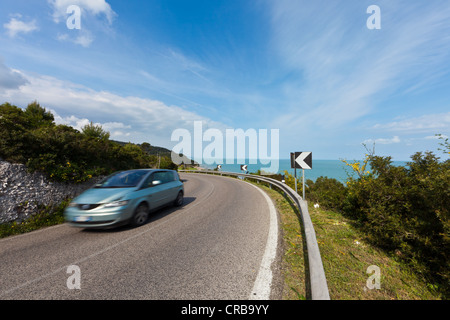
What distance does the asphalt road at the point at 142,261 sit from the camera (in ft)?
7.59

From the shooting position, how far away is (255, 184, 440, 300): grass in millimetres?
2174

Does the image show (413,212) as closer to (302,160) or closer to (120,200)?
(302,160)

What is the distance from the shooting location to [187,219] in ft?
17.5

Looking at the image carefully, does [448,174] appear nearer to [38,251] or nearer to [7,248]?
[38,251]

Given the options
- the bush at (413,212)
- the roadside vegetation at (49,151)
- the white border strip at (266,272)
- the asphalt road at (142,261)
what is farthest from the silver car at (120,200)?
the bush at (413,212)

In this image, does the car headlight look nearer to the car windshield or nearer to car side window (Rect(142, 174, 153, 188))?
the car windshield

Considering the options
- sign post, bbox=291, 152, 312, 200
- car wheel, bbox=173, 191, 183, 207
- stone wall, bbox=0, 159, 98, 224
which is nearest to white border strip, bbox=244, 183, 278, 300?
sign post, bbox=291, 152, 312, 200

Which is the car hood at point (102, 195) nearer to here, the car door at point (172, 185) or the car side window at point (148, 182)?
the car side window at point (148, 182)

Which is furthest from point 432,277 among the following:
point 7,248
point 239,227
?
point 7,248

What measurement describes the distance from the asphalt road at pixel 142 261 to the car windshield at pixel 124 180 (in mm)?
1243

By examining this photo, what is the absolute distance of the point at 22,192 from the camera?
18.3 ft

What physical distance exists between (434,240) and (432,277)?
58cm

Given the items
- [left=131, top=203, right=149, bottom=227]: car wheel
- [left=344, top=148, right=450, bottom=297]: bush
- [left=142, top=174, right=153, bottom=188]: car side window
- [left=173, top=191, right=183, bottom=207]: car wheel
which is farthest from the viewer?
[left=173, top=191, right=183, bottom=207]: car wheel
